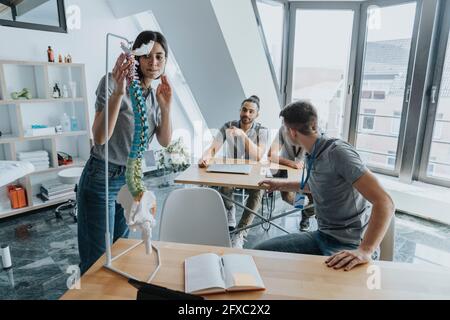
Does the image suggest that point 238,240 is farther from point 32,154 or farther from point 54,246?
point 32,154

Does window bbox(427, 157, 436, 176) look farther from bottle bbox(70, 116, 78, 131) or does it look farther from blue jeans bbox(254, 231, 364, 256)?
bottle bbox(70, 116, 78, 131)

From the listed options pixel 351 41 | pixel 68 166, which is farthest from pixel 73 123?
pixel 351 41

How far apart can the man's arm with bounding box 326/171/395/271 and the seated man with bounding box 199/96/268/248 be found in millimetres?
1615

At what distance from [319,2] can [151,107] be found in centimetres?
333

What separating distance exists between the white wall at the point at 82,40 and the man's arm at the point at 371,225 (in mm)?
3439


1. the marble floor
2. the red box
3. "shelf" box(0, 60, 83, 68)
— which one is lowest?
the marble floor

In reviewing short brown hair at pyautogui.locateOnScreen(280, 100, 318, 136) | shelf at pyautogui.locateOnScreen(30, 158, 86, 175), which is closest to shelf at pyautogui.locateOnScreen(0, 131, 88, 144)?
shelf at pyautogui.locateOnScreen(30, 158, 86, 175)

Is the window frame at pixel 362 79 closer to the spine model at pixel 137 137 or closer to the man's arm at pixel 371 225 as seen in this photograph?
the man's arm at pixel 371 225

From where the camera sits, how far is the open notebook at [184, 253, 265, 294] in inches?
41.8

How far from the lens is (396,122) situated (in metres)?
3.71

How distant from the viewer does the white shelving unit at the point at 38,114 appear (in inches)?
123

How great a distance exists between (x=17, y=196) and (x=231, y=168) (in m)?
2.33

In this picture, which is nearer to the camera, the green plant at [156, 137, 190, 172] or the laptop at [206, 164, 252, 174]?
the laptop at [206, 164, 252, 174]
